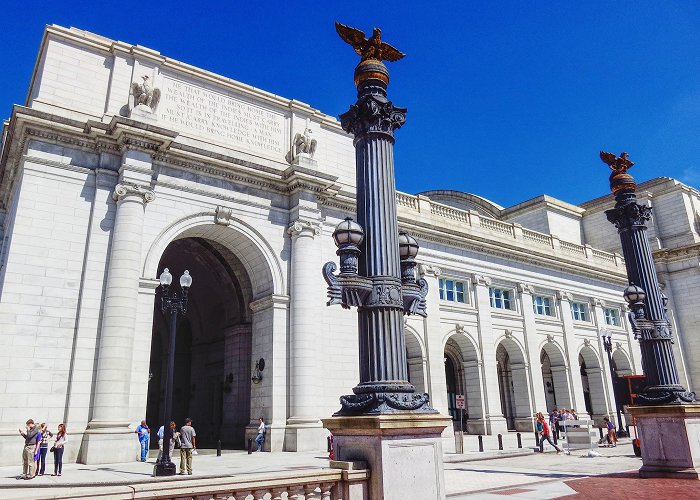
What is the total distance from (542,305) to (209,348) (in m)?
22.6

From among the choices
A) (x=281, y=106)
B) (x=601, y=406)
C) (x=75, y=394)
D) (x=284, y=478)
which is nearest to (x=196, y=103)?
(x=281, y=106)

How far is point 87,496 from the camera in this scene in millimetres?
5609

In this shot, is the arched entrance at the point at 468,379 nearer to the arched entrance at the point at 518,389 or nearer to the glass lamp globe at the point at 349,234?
the arched entrance at the point at 518,389

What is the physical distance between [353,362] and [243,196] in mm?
9379

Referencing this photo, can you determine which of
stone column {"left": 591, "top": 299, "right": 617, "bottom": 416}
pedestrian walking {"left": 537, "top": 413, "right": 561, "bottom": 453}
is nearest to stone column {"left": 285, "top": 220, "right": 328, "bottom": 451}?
pedestrian walking {"left": 537, "top": 413, "right": 561, "bottom": 453}

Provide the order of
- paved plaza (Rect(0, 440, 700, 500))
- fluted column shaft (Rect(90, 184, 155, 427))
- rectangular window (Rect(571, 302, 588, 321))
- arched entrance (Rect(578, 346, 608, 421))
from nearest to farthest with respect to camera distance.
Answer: paved plaza (Rect(0, 440, 700, 500)), fluted column shaft (Rect(90, 184, 155, 427)), arched entrance (Rect(578, 346, 608, 421)), rectangular window (Rect(571, 302, 588, 321))

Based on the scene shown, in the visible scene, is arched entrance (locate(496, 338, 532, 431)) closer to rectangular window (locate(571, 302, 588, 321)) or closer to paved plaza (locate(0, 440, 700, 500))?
rectangular window (locate(571, 302, 588, 321))

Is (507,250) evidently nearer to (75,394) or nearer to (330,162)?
(330,162)

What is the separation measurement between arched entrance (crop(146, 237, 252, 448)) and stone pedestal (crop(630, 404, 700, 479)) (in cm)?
1742

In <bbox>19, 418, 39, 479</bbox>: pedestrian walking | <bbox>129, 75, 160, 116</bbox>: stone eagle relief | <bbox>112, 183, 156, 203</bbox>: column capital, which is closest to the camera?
<bbox>19, 418, 39, 479</bbox>: pedestrian walking

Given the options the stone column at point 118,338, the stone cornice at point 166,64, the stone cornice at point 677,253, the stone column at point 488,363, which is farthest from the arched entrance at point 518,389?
the stone column at point 118,338

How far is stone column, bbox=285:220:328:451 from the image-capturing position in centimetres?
2193

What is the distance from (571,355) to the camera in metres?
36.4

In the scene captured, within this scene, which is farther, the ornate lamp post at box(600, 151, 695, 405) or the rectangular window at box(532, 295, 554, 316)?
the rectangular window at box(532, 295, 554, 316)
